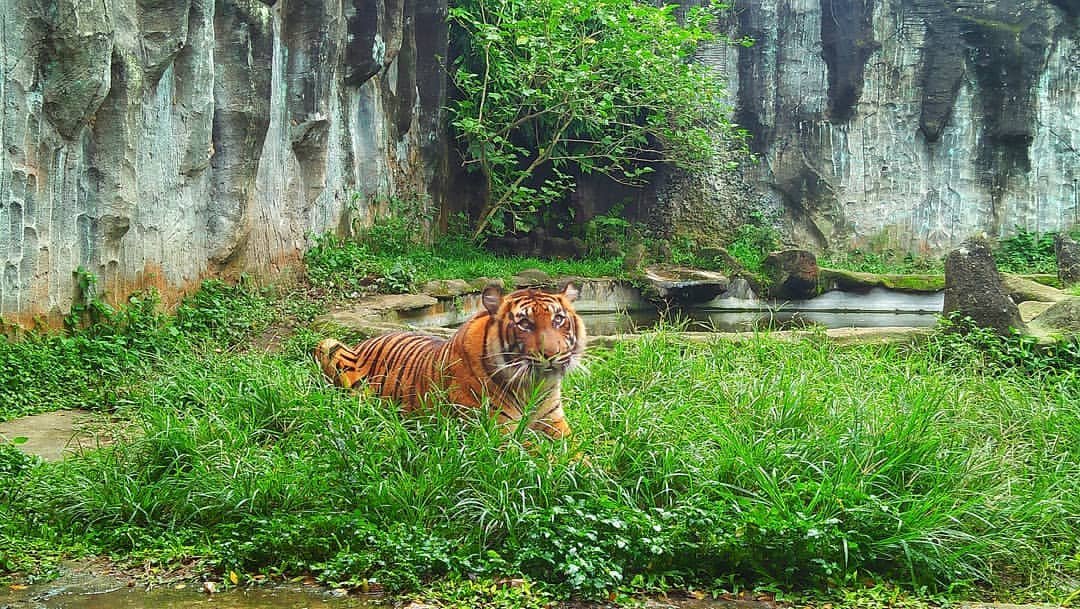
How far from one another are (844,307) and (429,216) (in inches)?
249

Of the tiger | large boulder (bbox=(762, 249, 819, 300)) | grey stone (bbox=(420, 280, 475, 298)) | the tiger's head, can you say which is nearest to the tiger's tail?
the tiger

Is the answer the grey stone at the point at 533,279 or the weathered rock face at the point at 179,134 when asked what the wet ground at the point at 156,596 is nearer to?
the weathered rock face at the point at 179,134

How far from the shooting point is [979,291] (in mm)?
7590

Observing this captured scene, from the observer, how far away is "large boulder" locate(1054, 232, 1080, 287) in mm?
11270

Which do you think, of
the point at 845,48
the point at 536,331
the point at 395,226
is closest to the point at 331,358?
the point at 536,331

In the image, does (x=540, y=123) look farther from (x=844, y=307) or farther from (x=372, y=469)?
(x=372, y=469)

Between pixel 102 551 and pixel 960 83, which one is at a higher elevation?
pixel 960 83

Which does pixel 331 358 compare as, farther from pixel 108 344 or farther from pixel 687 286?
pixel 687 286

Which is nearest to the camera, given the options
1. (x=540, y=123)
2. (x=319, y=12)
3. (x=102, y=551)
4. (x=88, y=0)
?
(x=102, y=551)

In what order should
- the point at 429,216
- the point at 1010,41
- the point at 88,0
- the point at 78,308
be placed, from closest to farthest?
1. the point at 88,0
2. the point at 78,308
3. the point at 429,216
4. the point at 1010,41

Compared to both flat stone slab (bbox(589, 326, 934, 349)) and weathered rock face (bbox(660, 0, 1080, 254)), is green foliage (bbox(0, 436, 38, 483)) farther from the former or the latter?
weathered rock face (bbox(660, 0, 1080, 254))

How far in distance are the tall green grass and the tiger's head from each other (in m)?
0.34

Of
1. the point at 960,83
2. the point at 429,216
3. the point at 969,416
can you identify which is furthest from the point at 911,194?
the point at 969,416

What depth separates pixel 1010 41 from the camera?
17.4 m
